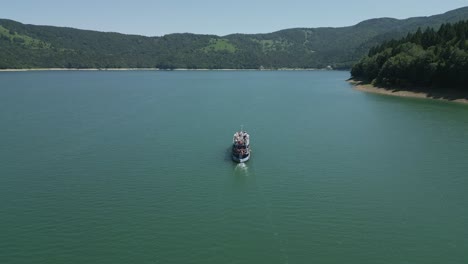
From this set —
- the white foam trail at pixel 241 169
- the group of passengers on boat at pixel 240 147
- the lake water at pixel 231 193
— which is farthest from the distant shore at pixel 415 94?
the white foam trail at pixel 241 169

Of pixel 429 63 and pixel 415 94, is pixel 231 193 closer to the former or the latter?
pixel 415 94

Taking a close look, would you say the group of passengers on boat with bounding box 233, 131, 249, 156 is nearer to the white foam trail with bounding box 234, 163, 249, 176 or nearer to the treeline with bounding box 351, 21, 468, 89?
the white foam trail with bounding box 234, 163, 249, 176

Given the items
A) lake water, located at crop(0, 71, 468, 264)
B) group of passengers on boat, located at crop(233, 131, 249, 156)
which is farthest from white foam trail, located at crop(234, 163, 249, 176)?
group of passengers on boat, located at crop(233, 131, 249, 156)

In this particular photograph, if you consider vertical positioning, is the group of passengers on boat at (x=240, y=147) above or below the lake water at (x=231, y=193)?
above

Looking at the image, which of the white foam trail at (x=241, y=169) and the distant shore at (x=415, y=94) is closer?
the white foam trail at (x=241, y=169)

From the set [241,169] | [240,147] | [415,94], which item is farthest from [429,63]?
[241,169]

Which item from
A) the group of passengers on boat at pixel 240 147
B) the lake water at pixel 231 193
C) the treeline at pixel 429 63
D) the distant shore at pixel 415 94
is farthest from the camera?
the treeline at pixel 429 63

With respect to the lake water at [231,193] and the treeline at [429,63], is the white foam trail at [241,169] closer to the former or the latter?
the lake water at [231,193]
